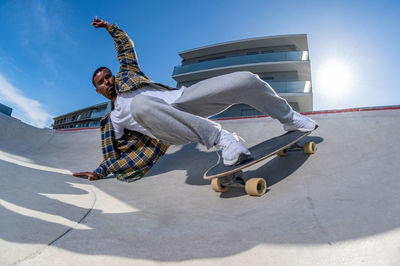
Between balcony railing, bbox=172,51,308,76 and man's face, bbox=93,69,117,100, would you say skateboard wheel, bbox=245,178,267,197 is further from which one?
balcony railing, bbox=172,51,308,76

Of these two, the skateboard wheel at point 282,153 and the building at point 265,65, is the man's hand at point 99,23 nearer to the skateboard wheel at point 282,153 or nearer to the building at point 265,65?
the skateboard wheel at point 282,153

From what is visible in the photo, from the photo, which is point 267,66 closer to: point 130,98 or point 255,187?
point 130,98

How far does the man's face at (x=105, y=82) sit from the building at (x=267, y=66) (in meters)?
11.7

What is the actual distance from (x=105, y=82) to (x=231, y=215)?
5.83 ft

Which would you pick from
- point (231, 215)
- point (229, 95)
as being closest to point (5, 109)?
point (229, 95)

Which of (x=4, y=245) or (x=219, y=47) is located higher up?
(x=219, y=47)

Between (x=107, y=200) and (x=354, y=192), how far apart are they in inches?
67.8

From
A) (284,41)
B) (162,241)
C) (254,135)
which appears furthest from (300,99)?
(162,241)

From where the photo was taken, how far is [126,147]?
2453 millimetres

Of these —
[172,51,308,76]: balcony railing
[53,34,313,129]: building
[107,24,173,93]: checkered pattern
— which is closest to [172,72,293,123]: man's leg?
[107,24,173,93]: checkered pattern

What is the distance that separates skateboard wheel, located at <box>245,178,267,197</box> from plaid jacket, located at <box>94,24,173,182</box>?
1335 mm

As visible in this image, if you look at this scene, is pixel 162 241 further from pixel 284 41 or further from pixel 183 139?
pixel 284 41

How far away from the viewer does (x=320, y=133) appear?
256 cm

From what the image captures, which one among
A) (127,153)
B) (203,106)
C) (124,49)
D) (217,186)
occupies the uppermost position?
(124,49)
